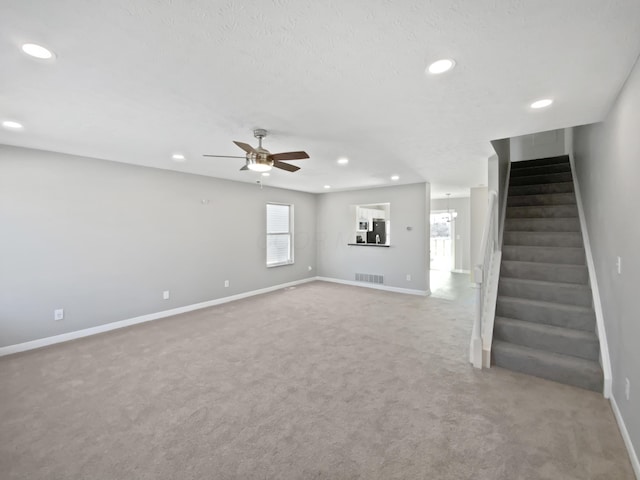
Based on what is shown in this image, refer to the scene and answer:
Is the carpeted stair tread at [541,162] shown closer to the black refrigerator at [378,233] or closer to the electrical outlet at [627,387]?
Result: the black refrigerator at [378,233]

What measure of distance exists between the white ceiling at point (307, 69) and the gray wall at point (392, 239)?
10.1ft

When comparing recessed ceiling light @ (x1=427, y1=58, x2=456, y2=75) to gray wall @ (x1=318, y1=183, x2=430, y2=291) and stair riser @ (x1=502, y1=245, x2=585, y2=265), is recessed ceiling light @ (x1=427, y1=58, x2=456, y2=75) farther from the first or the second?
gray wall @ (x1=318, y1=183, x2=430, y2=291)

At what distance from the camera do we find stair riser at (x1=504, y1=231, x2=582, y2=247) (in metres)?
3.44

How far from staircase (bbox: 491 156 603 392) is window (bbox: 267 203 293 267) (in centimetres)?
457

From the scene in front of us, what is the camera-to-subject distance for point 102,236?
13.0 ft

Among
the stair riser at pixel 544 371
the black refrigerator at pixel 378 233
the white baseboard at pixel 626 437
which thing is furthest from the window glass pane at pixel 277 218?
the white baseboard at pixel 626 437

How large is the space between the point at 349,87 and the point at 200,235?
4.07 m

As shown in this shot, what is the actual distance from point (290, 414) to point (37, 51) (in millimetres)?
2849

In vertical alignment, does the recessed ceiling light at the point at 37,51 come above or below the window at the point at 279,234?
above

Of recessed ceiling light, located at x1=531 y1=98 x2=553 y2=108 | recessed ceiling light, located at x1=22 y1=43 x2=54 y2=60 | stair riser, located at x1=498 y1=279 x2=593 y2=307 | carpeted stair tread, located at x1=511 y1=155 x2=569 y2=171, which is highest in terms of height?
carpeted stair tread, located at x1=511 y1=155 x2=569 y2=171

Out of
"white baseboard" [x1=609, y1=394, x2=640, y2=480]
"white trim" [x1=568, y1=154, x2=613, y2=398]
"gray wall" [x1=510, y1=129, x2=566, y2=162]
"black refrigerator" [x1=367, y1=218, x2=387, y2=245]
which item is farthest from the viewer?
"black refrigerator" [x1=367, y1=218, x2=387, y2=245]

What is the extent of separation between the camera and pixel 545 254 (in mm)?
3420

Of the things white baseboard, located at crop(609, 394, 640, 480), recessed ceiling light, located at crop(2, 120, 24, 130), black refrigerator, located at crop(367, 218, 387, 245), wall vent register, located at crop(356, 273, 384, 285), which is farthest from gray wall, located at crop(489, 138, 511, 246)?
recessed ceiling light, located at crop(2, 120, 24, 130)

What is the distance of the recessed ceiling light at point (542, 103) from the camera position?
7.13 feet
